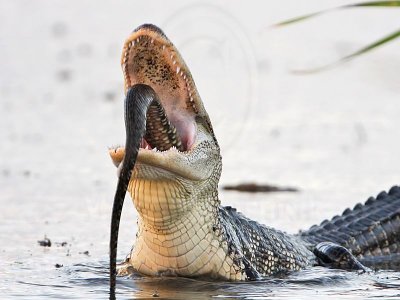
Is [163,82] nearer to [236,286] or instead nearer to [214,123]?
[236,286]

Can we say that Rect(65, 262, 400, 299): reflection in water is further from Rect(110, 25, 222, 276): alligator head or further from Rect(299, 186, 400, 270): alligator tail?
Rect(299, 186, 400, 270): alligator tail

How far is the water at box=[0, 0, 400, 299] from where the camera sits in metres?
7.92

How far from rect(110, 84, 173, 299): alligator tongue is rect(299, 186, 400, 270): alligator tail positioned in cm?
220

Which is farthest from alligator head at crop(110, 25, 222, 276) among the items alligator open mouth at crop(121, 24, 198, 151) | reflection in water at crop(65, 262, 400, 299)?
reflection in water at crop(65, 262, 400, 299)

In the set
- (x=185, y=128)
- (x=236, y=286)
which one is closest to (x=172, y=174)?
(x=185, y=128)

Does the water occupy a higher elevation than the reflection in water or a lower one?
higher

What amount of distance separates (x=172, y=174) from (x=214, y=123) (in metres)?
7.17

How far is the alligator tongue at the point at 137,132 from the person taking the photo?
6367mm

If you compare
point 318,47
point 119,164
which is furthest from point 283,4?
point 119,164

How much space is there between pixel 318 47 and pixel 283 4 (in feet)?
7.47

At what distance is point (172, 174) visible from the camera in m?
7.11

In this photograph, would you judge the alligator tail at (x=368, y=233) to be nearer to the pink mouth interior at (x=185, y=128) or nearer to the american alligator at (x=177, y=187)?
the american alligator at (x=177, y=187)

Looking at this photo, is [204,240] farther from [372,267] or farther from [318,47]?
[318,47]

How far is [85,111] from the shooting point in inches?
603
